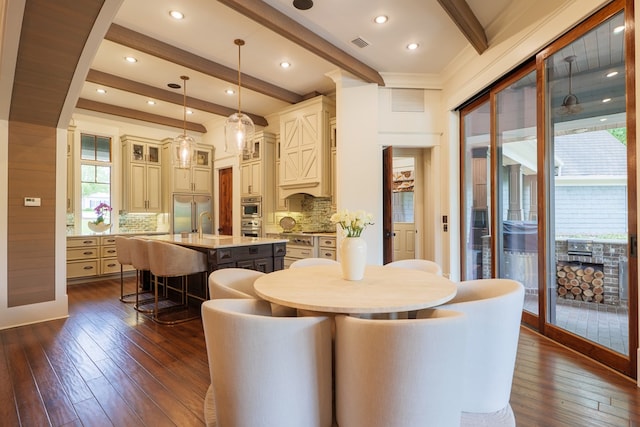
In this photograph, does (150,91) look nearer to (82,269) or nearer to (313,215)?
(82,269)

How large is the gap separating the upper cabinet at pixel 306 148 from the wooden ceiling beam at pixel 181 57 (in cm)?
53

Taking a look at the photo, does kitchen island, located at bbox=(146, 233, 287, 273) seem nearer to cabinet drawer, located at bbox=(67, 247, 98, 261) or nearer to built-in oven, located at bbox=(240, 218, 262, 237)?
built-in oven, located at bbox=(240, 218, 262, 237)

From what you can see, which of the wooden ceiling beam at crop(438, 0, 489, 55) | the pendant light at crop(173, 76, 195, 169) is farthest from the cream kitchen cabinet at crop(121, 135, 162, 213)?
the wooden ceiling beam at crop(438, 0, 489, 55)

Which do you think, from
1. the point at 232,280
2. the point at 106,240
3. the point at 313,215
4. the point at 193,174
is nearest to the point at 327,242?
the point at 313,215

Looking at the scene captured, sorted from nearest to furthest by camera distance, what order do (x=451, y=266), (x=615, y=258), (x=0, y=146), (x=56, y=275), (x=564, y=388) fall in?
(x=564, y=388)
(x=615, y=258)
(x=0, y=146)
(x=56, y=275)
(x=451, y=266)

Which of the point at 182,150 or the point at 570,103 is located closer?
the point at 570,103

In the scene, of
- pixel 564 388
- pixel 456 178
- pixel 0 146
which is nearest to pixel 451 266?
pixel 456 178

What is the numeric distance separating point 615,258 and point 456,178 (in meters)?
2.17

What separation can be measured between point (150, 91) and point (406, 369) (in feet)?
18.2

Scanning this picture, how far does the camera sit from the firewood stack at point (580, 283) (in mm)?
2533

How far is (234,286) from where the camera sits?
1.99 metres

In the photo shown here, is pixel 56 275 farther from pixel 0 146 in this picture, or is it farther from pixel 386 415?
pixel 386 415

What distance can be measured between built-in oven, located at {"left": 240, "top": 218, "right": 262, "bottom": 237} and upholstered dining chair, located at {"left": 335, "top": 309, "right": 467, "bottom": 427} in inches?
196

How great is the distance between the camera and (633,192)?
2.06m
